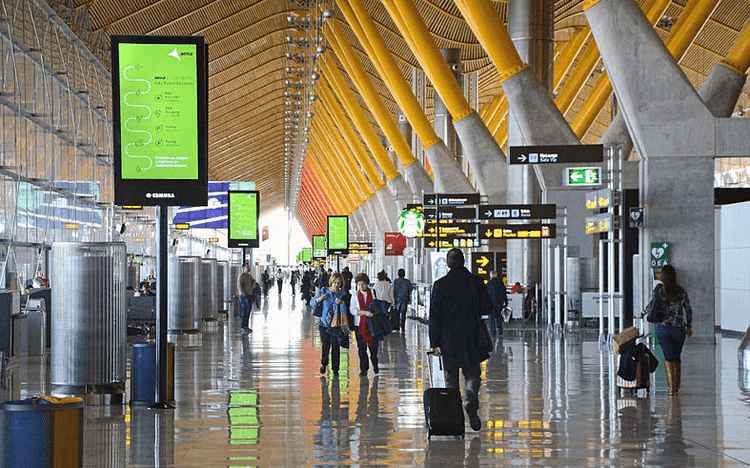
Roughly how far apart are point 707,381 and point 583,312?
13.0m

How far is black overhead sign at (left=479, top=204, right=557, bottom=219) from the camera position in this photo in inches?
993

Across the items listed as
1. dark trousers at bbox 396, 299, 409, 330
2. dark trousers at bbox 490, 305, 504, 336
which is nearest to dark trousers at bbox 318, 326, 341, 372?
dark trousers at bbox 490, 305, 504, 336

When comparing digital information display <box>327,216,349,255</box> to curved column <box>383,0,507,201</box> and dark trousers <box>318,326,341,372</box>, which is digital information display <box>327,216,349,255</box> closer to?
curved column <box>383,0,507,201</box>

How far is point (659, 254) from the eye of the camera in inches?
792

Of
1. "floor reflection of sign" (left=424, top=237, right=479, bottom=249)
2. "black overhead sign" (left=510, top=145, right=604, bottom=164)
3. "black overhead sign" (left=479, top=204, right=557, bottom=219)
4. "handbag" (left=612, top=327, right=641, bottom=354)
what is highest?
"black overhead sign" (left=510, top=145, right=604, bottom=164)

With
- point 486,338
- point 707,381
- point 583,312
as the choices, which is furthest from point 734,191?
point 486,338

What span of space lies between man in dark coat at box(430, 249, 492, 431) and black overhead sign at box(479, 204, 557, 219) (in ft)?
54.3

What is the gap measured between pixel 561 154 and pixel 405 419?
446 inches

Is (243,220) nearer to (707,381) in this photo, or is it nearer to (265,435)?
(707,381)

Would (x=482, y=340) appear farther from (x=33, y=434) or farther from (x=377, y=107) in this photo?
(x=377, y=107)

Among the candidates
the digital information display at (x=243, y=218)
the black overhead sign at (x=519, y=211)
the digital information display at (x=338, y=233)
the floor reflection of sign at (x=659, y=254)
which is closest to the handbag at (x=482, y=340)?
the floor reflection of sign at (x=659, y=254)

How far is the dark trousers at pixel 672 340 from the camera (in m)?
11.6

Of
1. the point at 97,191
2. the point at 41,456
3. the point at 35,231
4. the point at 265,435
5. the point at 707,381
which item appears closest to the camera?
the point at 41,456

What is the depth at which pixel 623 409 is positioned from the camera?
10523 millimetres
